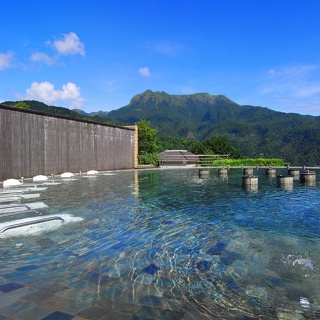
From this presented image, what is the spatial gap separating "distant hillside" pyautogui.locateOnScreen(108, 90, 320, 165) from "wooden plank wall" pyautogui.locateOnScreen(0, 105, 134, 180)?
107 ft

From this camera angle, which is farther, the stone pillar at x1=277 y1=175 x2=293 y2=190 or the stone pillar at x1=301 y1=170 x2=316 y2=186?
the stone pillar at x1=301 y1=170 x2=316 y2=186

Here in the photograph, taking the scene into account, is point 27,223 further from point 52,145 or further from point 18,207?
point 52,145

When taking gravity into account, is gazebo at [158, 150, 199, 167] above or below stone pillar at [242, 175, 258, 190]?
above

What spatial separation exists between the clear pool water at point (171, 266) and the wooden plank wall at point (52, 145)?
10439mm

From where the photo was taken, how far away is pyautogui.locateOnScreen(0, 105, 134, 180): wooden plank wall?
16109mm

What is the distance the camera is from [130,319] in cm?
270

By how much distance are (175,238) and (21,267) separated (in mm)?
2665

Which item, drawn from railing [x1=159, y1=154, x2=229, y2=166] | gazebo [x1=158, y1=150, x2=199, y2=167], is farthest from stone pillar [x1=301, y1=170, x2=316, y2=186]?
gazebo [x1=158, y1=150, x2=199, y2=167]

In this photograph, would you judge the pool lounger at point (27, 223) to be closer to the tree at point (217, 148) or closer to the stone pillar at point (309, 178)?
the stone pillar at point (309, 178)

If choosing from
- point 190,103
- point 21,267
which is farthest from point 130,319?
point 190,103

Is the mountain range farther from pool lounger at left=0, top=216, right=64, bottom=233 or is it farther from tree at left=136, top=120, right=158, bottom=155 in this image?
pool lounger at left=0, top=216, right=64, bottom=233

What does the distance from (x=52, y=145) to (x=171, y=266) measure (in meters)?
17.1

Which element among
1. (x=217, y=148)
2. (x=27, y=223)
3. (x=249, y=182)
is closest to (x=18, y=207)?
(x=27, y=223)

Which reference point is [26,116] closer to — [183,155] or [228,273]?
[228,273]
